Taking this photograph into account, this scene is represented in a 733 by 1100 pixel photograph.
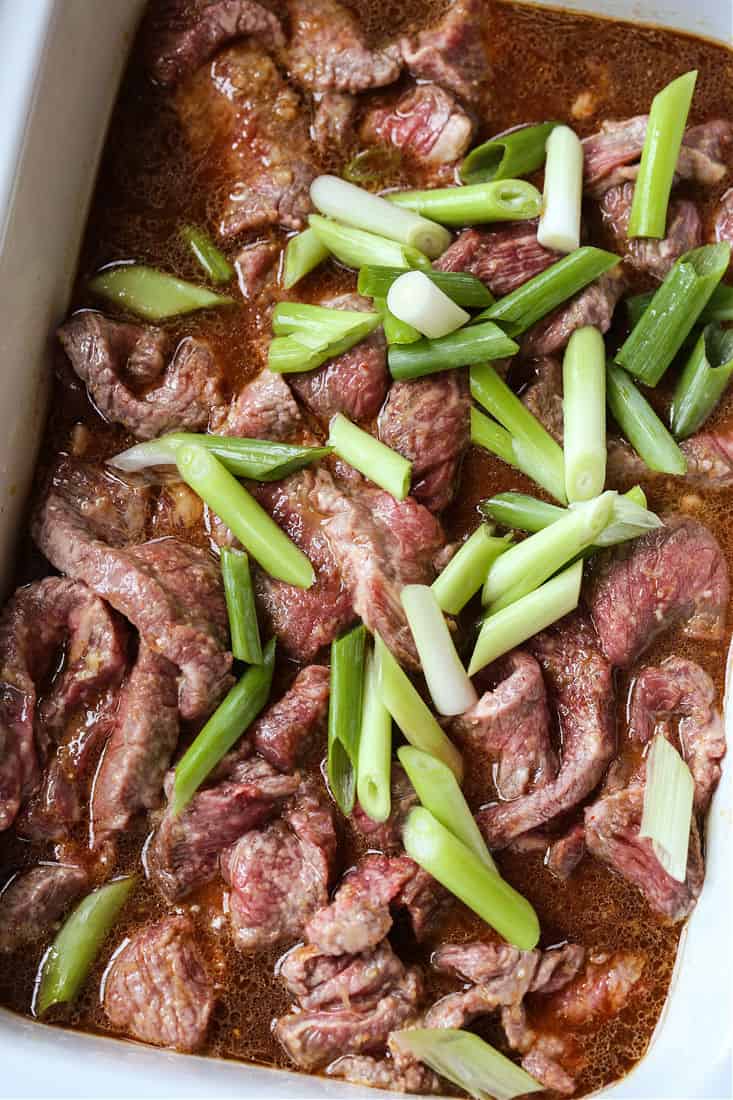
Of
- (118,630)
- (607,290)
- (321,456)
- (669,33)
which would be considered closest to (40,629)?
(118,630)

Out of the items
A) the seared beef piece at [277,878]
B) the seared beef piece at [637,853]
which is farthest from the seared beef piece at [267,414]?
the seared beef piece at [637,853]

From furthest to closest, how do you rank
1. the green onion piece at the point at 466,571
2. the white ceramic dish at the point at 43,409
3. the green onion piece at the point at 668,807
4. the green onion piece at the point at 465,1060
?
the green onion piece at the point at 466,571 < the green onion piece at the point at 668,807 < the green onion piece at the point at 465,1060 < the white ceramic dish at the point at 43,409

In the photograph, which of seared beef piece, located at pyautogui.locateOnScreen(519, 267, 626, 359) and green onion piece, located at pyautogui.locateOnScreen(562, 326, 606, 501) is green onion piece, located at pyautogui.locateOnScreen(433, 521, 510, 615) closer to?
green onion piece, located at pyautogui.locateOnScreen(562, 326, 606, 501)

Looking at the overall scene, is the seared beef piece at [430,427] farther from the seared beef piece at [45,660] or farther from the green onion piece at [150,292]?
the seared beef piece at [45,660]

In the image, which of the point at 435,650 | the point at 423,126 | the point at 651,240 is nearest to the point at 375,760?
the point at 435,650

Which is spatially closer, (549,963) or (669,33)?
(549,963)

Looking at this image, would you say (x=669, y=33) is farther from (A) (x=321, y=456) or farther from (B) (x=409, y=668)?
(B) (x=409, y=668)
